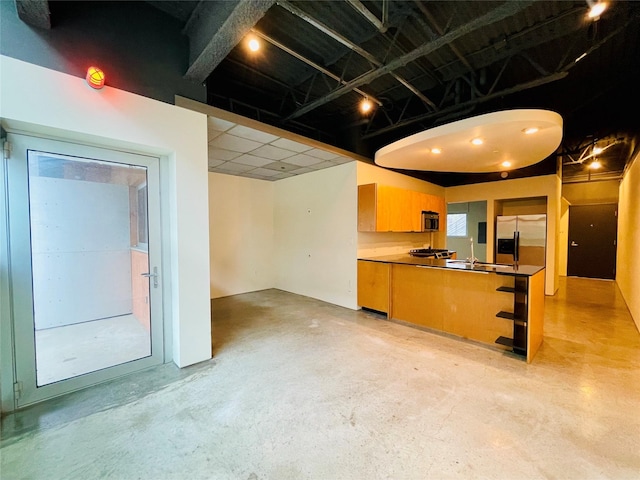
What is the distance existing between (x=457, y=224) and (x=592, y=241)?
4.42 metres

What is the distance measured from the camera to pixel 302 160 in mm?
4793

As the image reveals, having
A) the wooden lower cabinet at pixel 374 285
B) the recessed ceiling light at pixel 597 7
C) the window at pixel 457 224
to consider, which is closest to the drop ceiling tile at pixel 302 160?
the wooden lower cabinet at pixel 374 285

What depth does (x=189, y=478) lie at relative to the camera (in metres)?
1.57

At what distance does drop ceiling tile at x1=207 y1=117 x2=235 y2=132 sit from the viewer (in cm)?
308

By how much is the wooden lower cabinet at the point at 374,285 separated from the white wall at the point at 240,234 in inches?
116

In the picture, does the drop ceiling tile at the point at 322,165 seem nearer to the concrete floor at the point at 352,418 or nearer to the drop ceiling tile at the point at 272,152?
the drop ceiling tile at the point at 272,152

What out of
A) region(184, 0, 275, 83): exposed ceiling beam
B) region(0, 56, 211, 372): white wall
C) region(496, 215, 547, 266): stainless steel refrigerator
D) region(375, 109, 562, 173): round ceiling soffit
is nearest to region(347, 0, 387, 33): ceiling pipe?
region(184, 0, 275, 83): exposed ceiling beam

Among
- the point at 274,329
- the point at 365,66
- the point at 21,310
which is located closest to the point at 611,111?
the point at 365,66

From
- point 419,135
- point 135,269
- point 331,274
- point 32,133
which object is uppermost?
point 419,135

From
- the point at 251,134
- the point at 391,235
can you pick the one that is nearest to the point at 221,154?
the point at 251,134

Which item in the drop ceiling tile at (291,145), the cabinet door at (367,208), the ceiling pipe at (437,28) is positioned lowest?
the cabinet door at (367,208)

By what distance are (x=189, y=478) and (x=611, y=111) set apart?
674 cm

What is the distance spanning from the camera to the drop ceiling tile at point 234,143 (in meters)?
3.67

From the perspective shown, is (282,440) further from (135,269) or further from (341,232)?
(341,232)
